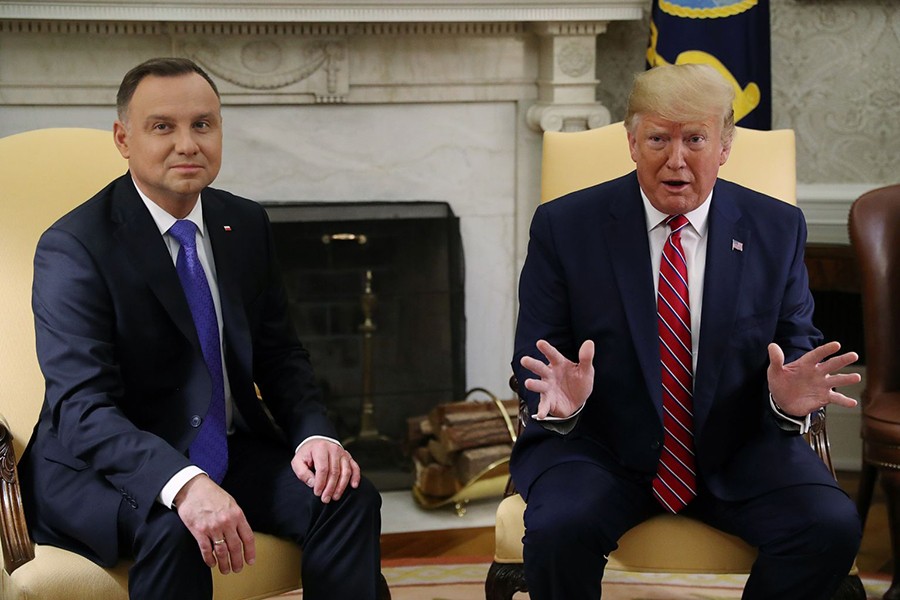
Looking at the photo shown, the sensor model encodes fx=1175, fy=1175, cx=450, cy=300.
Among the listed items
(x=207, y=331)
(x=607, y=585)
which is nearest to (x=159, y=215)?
(x=207, y=331)

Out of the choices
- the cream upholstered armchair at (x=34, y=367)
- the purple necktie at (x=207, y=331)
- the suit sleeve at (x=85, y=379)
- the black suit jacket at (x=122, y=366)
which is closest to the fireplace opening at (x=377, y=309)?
the cream upholstered armchair at (x=34, y=367)

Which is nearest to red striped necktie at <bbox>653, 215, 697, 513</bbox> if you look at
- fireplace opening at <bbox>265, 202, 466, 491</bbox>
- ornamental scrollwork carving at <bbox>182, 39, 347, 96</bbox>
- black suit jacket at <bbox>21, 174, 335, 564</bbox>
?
black suit jacket at <bbox>21, 174, 335, 564</bbox>

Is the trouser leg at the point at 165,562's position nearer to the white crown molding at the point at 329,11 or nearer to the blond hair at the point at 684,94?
the blond hair at the point at 684,94

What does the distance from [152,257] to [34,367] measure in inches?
17.9

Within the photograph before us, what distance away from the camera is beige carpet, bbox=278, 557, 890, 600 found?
2.93m

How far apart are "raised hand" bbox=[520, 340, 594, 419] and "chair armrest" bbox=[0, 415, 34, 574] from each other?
89 cm

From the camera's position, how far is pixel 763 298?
2.21 meters

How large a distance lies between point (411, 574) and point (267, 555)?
1124mm

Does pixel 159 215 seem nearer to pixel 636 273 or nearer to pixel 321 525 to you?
pixel 321 525

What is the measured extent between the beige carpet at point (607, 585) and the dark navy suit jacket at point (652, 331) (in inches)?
31.6

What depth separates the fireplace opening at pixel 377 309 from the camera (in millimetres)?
3902

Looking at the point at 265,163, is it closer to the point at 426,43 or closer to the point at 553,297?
the point at 426,43

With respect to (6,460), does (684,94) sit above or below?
above

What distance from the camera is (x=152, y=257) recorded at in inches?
82.3
